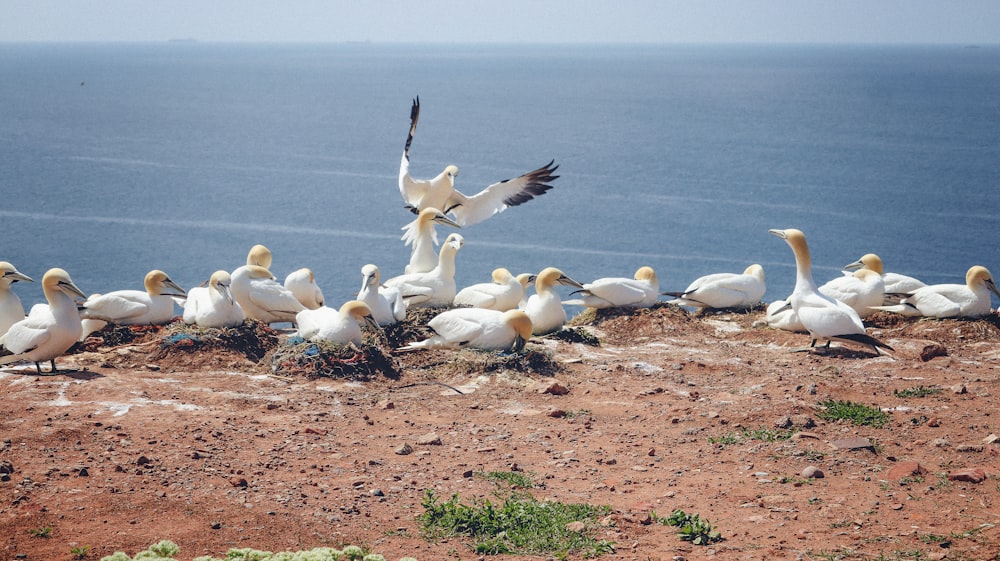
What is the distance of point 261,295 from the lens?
1249cm

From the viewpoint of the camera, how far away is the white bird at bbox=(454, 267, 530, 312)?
523 inches

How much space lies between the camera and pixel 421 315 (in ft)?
41.4

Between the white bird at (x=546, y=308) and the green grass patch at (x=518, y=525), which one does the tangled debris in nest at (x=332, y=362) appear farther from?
the green grass patch at (x=518, y=525)

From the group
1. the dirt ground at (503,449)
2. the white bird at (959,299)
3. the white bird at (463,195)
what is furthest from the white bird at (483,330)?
the white bird at (959,299)

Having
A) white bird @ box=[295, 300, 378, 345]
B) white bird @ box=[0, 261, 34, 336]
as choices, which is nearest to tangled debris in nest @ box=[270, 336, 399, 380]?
white bird @ box=[295, 300, 378, 345]

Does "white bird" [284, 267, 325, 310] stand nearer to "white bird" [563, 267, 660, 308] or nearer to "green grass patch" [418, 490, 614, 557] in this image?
"white bird" [563, 267, 660, 308]

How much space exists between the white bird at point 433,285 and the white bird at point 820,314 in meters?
4.39

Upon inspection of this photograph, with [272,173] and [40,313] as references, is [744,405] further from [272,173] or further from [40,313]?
[272,173]

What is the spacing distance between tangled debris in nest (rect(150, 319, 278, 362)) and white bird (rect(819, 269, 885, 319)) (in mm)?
7329

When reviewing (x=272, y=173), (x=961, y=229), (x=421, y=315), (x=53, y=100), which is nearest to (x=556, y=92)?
(x=53, y=100)

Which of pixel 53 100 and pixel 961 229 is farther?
pixel 53 100

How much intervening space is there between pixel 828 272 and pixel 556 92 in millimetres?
102134

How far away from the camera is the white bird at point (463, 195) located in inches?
649

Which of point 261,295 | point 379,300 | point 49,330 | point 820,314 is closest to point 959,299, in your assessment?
point 820,314
